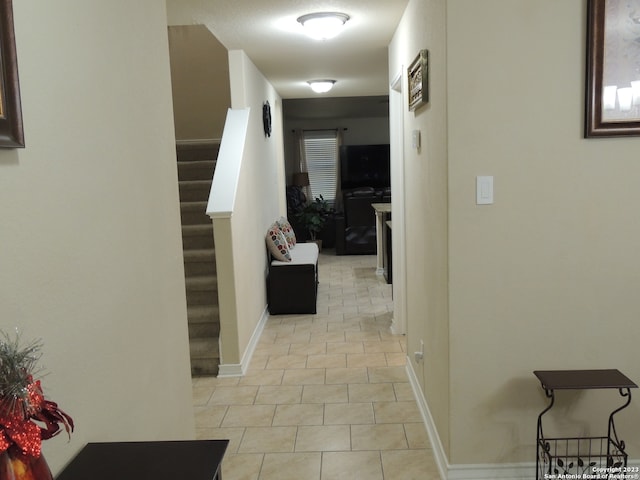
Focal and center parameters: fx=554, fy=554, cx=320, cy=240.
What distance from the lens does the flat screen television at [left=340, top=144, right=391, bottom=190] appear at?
10047 millimetres

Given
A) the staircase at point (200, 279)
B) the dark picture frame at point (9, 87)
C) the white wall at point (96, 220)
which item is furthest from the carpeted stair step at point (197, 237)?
the dark picture frame at point (9, 87)

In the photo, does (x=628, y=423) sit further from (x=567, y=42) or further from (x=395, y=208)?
(x=395, y=208)

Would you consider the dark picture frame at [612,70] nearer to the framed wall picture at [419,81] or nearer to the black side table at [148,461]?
the framed wall picture at [419,81]

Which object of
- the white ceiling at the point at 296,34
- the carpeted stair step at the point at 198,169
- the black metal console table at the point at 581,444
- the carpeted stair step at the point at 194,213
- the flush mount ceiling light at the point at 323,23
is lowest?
the black metal console table at the point at 581,444

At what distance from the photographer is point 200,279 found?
4398 mm

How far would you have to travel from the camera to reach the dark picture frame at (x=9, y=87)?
1.08 metres

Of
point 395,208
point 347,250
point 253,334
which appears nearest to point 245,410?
point 253,334

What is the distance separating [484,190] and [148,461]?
5.46 feet

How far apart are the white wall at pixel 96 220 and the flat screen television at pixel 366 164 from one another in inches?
314

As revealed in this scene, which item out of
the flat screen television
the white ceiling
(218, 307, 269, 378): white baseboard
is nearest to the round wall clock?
the white ceiling

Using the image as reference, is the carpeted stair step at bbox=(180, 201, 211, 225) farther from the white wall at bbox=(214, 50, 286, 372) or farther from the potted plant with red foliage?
the potted plant with red foliage

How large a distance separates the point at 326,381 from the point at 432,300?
1.31 metres

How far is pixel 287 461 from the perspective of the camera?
9.13 feet

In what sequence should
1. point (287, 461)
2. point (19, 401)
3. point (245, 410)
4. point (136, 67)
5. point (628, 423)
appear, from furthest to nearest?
point (245, 410) → point (287, 461) → point (628, 423) → point (136, 67) → point (19, 401)
